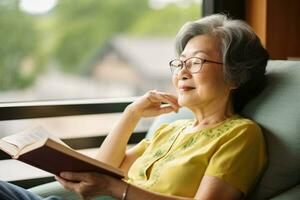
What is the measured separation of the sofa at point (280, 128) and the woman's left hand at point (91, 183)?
443 mm

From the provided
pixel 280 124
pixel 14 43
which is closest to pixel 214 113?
pixel 280 124

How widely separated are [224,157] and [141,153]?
0.52 metres

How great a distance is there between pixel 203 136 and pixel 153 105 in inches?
15.1

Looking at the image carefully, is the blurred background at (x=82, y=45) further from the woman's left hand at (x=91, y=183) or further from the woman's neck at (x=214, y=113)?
the woman's left hand at (x=91, y=183)

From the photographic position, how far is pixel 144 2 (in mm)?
2268

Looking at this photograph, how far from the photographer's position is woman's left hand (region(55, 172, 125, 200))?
123 cm

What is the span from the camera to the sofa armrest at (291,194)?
1.34 m

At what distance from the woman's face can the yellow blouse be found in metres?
0.10

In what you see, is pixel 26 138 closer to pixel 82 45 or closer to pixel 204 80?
pixel 204 80

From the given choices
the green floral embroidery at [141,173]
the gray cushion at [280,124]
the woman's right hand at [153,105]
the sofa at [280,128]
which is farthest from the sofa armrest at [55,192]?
the gray cushion at [280,124]

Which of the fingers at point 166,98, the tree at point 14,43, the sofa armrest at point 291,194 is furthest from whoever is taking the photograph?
the tree at point 14,43

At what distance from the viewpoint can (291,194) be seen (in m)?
1.35

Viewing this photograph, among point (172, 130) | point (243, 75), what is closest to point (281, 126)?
point (243, 75)

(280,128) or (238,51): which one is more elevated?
(238,51)
